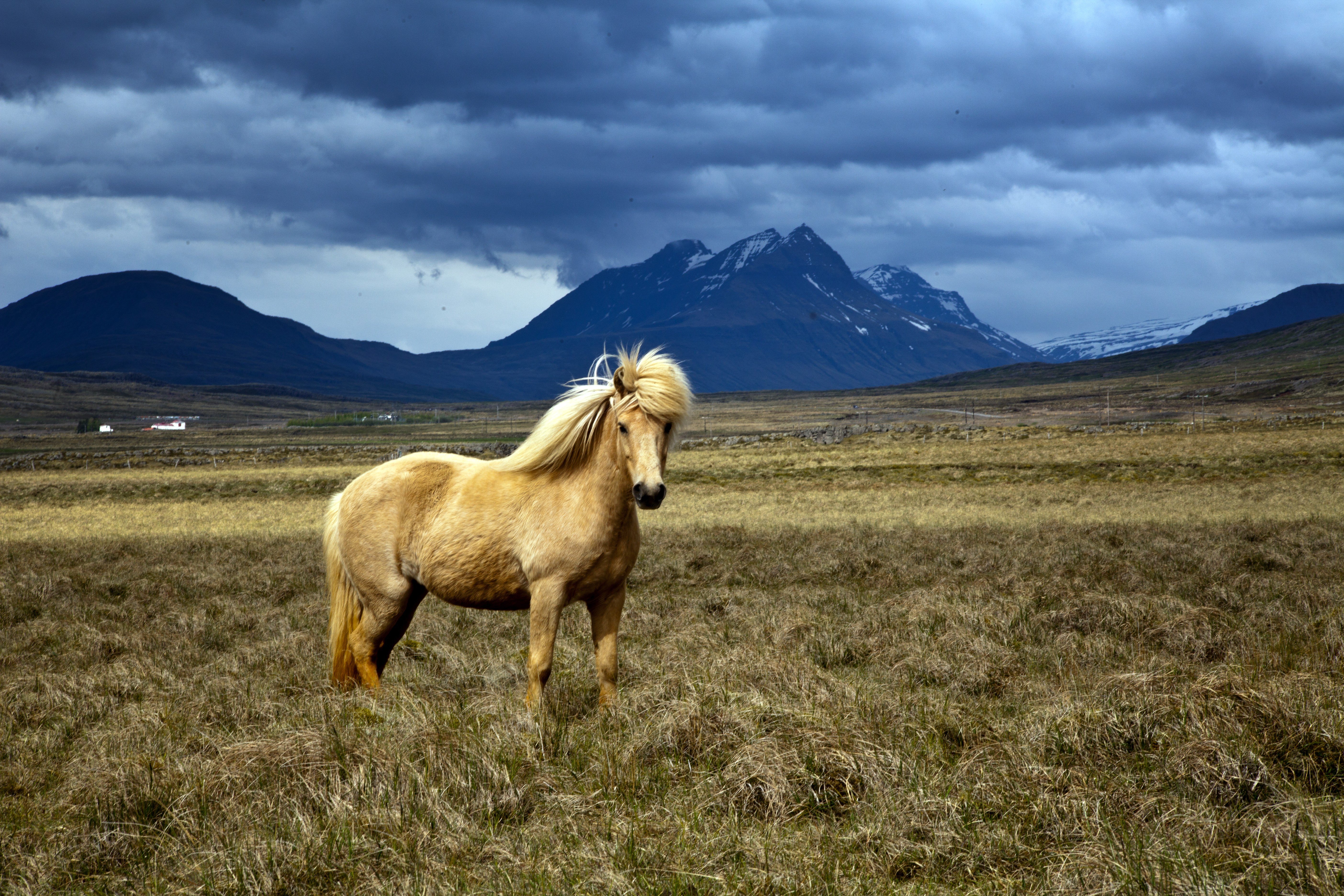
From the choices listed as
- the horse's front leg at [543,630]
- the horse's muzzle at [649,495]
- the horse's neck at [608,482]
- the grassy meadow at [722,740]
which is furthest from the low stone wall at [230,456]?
the horse's muzzle at [649,495]

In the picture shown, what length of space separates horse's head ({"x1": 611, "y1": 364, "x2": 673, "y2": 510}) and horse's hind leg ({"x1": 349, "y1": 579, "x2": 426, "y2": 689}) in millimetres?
2194

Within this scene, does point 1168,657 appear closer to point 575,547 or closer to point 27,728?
point 575,547

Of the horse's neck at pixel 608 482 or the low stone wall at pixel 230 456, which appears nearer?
the horse's neck at pixel 608 482

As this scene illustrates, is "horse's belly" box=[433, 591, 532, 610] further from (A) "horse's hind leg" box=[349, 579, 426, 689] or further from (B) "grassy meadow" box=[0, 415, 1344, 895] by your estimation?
(B) "grassy meadow" box=[0, 415, 1344, 895]

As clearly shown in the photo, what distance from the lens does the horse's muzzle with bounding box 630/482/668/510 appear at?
17.9 ft

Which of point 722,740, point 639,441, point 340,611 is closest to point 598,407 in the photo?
point 639,441

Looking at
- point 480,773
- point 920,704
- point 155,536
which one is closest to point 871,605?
point 920,704

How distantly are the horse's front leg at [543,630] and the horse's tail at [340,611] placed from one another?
1.95 meters

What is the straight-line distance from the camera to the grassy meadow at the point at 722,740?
12.6ft

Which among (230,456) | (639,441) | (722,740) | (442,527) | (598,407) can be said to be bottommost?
(230,456)

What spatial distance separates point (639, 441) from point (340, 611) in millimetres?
3278

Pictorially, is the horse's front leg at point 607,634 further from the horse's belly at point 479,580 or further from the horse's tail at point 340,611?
the horse's tail at point 340,611

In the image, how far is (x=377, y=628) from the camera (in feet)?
22.6

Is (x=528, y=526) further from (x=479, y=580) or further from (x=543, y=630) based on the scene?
(x=543, y=630)
